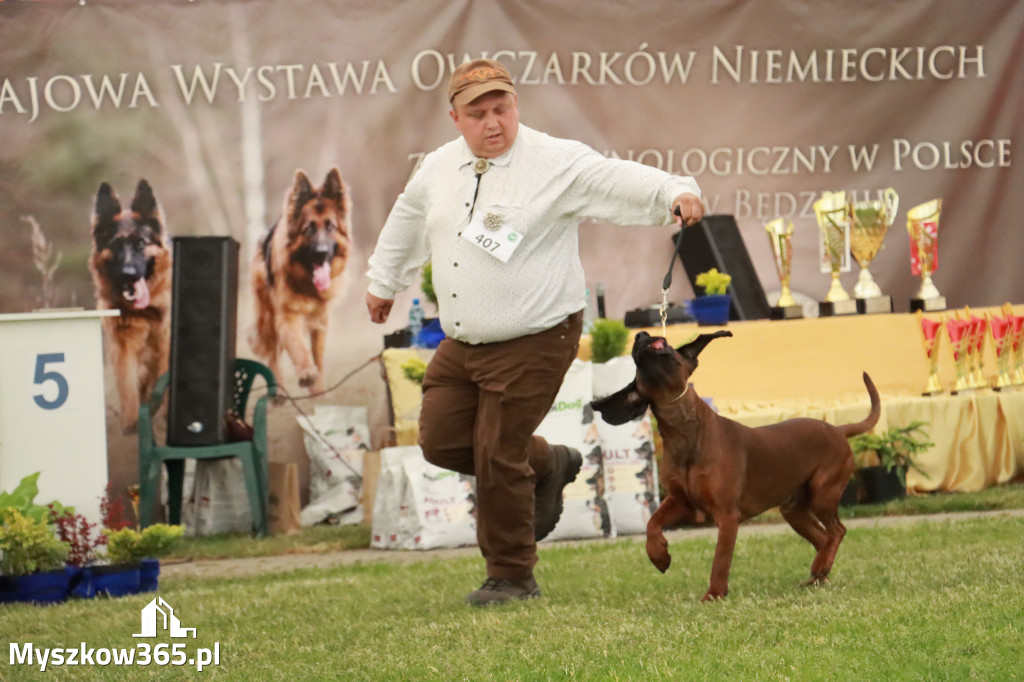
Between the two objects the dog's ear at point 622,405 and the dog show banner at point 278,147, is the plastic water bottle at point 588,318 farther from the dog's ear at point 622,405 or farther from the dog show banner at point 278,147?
the dog's ear at point 622,405

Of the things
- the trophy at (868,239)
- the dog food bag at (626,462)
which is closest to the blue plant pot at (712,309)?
the dog food bag at (626,462)

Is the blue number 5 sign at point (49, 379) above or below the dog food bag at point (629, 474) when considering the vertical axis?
above

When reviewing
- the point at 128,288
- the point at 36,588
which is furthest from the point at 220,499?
the point at 36,588

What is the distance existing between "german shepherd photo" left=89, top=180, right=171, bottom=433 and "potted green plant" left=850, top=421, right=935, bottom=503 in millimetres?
4380

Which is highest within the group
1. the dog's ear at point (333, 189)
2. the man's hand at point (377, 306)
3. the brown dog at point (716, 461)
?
the dog's ear at point (333, 189)

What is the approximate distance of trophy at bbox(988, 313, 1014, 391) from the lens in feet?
25.4

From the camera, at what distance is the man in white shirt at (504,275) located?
14.0 ft

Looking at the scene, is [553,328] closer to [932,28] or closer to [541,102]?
[541,102]

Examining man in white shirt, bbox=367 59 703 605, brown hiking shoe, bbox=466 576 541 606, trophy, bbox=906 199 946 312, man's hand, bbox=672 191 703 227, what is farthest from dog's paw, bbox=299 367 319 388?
man's hand, bbox=672 191 703 227

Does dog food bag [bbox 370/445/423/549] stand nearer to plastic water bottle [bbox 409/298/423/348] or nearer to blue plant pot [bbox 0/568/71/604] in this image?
plastic water bottle [bbox 409/298/423/348]

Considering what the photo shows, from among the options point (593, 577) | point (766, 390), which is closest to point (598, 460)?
point (766, 390)

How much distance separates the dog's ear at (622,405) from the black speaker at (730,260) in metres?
3.99

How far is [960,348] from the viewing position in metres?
7.59

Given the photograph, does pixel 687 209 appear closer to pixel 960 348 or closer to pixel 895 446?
pixel 895 446
